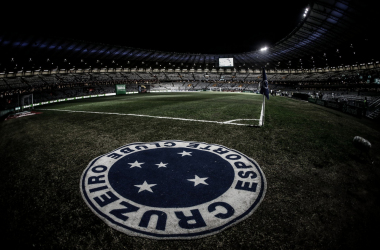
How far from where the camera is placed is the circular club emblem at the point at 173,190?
2.72 metres

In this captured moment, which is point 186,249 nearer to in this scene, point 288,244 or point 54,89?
point 288,244

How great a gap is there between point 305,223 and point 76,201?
426cm

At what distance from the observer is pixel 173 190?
363 centimetres

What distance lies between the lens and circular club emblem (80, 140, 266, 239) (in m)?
2.72

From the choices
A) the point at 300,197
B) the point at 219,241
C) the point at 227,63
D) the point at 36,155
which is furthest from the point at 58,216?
the point at 227,63

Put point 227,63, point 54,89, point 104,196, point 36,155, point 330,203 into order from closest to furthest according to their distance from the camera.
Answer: point 330,203 < point 104,196 < point 36,155 < point 54,89 < point 227,63

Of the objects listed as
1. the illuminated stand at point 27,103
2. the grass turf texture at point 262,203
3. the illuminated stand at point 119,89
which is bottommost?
the grass turf texture at point 262,203

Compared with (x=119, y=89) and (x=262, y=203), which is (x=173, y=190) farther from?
(x=119, y=89)

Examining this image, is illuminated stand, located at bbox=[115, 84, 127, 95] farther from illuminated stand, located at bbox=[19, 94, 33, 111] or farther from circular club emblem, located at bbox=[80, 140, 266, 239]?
circular club emblem, located at bbox=[80, 140, 266, 239]

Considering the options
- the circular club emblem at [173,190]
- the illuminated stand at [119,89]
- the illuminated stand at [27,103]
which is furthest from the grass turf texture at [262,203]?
the illuminated stand at [119,89]

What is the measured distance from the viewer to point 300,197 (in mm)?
3404

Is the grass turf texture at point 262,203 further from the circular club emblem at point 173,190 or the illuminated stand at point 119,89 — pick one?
the illuminated stand at point 119,89

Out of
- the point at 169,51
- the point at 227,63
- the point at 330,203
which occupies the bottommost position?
the point at 330,203

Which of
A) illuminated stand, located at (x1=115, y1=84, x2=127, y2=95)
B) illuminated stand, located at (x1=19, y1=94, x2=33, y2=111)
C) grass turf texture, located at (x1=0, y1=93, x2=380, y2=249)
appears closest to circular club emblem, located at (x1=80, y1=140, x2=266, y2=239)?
grass turf texture, located at (x1=0, y1=93, x2=380, y2=249)
